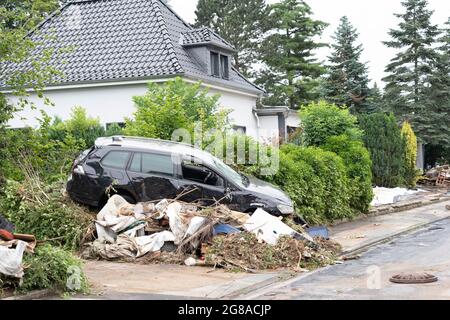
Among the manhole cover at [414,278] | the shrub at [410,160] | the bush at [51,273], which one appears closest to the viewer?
the bush at [51,273]

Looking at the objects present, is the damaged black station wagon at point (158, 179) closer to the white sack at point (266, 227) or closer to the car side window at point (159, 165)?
the car side window at point (159, 165)

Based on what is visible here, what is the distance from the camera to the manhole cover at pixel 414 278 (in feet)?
33.1

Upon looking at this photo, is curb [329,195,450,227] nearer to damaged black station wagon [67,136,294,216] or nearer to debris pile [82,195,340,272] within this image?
damaged black station wagon [67,136,294,216]

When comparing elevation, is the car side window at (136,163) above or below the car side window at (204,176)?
above

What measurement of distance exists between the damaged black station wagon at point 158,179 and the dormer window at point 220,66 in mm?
14794

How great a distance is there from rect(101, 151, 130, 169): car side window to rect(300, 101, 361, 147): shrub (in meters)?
9.21

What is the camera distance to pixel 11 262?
8883mm

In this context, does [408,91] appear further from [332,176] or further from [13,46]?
[13,46]

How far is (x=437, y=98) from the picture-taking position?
4475cm

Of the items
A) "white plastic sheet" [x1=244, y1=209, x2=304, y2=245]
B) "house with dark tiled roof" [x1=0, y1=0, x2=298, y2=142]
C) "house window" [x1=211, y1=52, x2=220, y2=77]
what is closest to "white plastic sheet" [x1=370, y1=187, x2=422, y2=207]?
"house with dark tiled roof" [x1=0, y1=0, x2=298, y2=142]

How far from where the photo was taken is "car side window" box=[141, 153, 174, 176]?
13.8 meters

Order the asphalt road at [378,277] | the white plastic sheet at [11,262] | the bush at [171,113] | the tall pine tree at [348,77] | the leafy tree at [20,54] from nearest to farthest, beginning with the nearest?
the white plastic sheet at [11,262]
the asphalt road at [378,277]
the leafy tree at [20,54]
the bush at [171,113]
the tall pine tree at [348,77]

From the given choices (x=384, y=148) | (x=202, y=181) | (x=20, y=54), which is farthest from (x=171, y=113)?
(x=384, y=148)

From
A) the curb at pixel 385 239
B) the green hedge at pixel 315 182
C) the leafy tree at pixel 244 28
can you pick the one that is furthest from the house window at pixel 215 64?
the leafy tree at pixel 244 28
